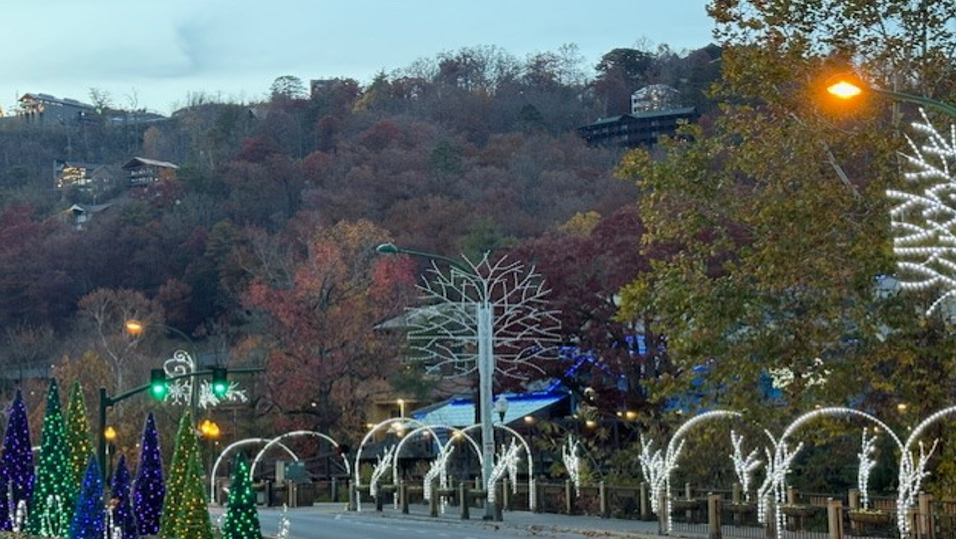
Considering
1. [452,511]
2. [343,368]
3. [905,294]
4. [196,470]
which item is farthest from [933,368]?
[343,368]

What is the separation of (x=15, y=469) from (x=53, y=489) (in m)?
1.71

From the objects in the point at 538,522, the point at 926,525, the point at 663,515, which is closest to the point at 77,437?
the point at 663,515

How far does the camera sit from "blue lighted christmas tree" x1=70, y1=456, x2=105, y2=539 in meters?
28.8

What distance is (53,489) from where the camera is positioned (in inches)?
1265

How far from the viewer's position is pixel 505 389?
62656 millimetres

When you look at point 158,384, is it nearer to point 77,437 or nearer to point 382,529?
point 77,437

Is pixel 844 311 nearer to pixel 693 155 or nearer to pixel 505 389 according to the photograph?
pixel 693 155

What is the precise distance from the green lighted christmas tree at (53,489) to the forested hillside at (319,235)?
28.5 metres

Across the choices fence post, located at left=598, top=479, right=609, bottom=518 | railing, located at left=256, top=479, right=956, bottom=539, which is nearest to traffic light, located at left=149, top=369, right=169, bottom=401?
railing, located at left=256, top=479, right=956, bottom=539

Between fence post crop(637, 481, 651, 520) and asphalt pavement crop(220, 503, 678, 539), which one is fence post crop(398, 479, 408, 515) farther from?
fence post crop(637, 481, 651, 520)

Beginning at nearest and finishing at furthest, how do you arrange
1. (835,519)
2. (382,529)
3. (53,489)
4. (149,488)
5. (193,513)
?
(193,513), (835,519), (149,488), (53,489), (382,529)

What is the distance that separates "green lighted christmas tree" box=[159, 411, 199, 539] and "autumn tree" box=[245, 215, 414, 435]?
36.3 m

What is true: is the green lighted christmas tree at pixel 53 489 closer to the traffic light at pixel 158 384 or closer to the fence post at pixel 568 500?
the traffic light at pixel 158 384

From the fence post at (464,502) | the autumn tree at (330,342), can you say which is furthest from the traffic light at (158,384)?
the autumn tree at (330,342)
